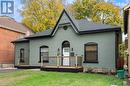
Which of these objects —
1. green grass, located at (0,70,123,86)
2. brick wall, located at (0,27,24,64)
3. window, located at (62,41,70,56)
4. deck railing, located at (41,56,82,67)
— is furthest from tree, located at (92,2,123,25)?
green grass, located at (0,70,123,86)

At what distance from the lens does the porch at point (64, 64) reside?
2697 centimetres

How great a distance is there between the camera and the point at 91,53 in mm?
27422

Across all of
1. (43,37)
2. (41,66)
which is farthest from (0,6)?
(41,66)

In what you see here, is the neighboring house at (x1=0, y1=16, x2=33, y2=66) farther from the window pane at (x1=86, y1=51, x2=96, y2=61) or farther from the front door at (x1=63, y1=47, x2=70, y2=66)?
the window pane at (x1=86, y1=51, x2=96, y2=61)

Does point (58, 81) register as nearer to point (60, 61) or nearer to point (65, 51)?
point (60, 61)

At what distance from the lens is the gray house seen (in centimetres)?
2605

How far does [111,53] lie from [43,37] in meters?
9.24

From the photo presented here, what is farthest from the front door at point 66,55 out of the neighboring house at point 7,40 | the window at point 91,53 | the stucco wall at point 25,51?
the neighboring house at point 7,40

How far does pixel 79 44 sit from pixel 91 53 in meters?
1.66

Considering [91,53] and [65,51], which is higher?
[65,51]

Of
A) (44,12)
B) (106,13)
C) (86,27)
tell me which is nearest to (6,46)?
(44,12)

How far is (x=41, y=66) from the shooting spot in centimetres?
2961

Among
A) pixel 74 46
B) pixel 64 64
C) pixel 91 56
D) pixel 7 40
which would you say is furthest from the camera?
pixel 7 40

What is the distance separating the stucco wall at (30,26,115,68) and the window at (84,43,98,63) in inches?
14.2
